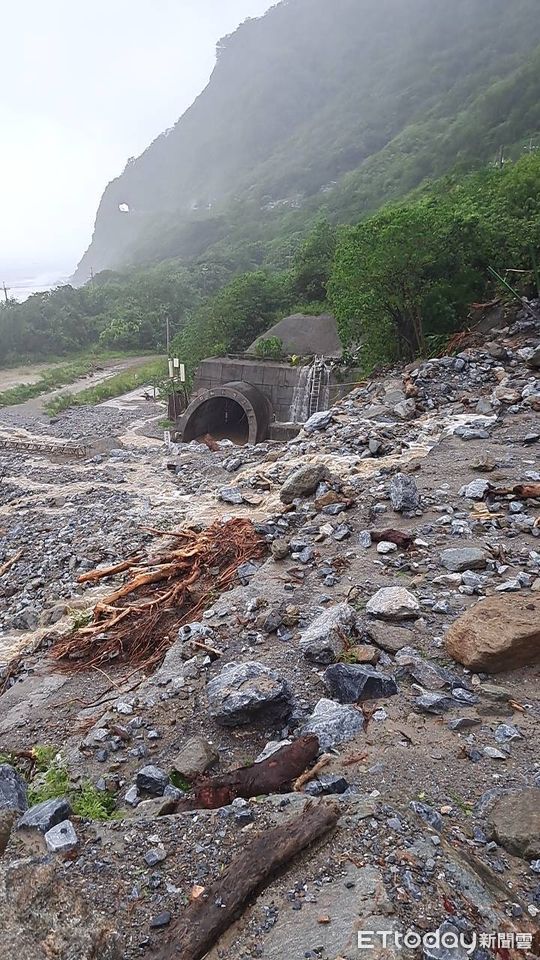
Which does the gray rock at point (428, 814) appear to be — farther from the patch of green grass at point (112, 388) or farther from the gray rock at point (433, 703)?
the patch of green grass at point (112, 388)

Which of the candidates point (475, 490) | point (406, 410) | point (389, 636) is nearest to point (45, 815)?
point (389, 636)

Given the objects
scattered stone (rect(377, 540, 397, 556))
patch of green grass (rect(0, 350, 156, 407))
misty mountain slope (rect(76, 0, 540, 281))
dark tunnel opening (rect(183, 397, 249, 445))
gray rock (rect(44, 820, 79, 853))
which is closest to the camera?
gray rock (rect(44, 820, 79, 853))

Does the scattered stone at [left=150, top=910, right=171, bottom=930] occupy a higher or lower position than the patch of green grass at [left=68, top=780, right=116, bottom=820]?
higher

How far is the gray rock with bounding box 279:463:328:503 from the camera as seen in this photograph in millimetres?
8734

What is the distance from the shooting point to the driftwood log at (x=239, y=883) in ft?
8.79

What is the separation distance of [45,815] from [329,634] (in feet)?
7.39

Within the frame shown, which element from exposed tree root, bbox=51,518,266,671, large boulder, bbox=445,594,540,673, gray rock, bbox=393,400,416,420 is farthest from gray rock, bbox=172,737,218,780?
gray rock, bbox=393,400,416,420

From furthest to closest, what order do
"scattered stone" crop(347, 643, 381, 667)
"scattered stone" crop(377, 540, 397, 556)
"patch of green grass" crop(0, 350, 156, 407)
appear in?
"patch of green grass" crop(0, 350, 156, 407) → "scattered stone" crop(377, 540, 397, 556) → "scattered stone" crop(347, 643, 381, 667)

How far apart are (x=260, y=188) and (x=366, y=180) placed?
2623 centimetres

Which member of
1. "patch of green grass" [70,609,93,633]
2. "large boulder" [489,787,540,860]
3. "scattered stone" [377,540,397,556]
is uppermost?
"scattered stone" [377,540,397,556]

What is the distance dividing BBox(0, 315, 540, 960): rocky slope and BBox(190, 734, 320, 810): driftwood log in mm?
65

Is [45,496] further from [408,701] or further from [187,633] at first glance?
[408,701]

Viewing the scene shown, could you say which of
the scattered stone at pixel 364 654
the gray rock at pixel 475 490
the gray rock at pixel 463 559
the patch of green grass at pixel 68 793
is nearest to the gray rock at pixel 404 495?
the gray rock at pixel 475 490

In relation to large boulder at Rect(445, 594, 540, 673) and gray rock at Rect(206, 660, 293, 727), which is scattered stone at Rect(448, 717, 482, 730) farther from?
gray rock at Rect(206, 660, 293, 727)
